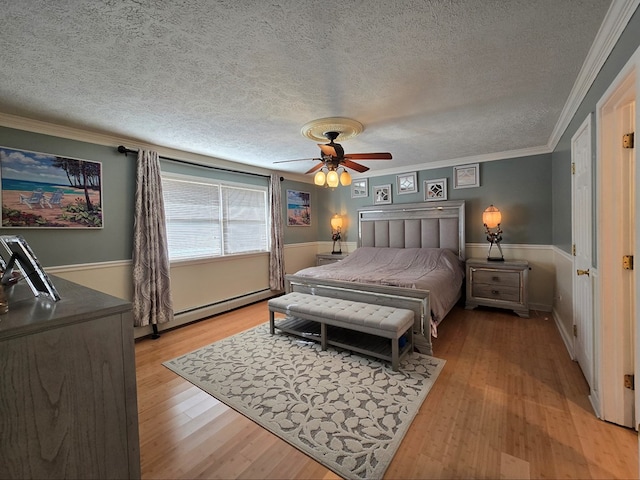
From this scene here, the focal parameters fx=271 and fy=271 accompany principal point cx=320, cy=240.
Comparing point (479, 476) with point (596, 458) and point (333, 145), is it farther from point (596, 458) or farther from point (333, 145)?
point (333, 145)

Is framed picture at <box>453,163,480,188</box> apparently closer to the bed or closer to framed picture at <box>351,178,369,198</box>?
the bed

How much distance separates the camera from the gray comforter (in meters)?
2.98

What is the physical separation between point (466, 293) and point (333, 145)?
2.98 meters

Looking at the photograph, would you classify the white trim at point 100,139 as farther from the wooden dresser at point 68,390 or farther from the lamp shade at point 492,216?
the lamp shade at point 492,216

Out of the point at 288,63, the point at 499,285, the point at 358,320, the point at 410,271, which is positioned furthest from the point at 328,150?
the point at 499,285

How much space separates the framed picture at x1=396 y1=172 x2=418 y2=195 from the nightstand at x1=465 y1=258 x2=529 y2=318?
1.62 m

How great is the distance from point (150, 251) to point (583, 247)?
169 inches

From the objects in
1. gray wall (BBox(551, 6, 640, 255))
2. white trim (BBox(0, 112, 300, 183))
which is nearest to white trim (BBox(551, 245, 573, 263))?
gray wall (BBox(551, 6, 640, 255))

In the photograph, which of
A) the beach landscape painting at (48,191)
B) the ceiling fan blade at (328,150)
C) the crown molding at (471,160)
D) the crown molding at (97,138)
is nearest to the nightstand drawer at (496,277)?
the crown molding at (471,160)

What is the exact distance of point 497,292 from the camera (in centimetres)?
379

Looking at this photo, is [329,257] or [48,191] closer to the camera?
[48,191]

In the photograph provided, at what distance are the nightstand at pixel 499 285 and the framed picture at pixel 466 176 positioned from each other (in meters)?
1.25

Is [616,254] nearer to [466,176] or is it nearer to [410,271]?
[410,271]

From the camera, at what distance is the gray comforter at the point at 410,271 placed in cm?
298
